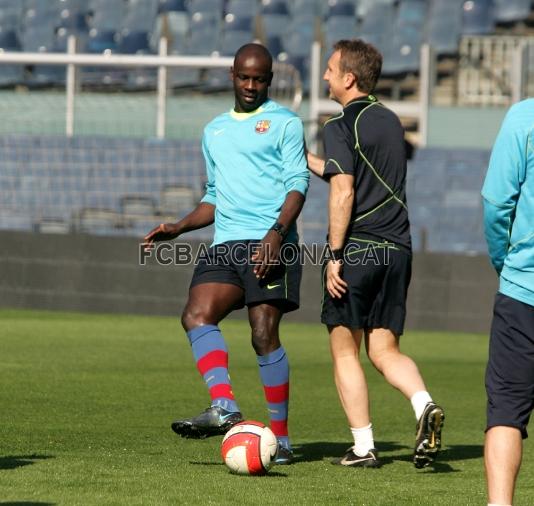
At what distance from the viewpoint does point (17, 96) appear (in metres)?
20.0

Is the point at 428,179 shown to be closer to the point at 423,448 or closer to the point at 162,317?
the point at 162,317

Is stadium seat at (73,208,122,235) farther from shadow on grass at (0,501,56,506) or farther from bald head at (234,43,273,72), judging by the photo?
shadow on grass at (0,501,56,506)

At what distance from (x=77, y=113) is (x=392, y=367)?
14.3 meters

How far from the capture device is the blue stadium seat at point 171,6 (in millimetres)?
23594

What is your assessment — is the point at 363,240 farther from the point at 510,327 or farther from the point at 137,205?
the point at 137,205

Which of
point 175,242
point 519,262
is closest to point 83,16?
point 175,242

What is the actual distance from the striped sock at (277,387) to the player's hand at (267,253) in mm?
469

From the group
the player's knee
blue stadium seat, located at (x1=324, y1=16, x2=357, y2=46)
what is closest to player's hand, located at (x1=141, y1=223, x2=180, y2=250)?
the player's knee

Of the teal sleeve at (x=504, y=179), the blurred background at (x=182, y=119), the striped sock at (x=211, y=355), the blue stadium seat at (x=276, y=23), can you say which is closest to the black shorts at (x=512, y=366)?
the teal sleeve at (x=504, y=179)

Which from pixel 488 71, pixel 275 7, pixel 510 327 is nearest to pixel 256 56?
pixel 510 327

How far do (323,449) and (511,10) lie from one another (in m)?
16.8

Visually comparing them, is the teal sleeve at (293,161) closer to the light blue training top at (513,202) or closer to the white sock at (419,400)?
the white sock at (419,400)

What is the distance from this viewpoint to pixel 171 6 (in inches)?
930

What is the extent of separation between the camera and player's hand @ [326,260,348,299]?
20.1 ft
